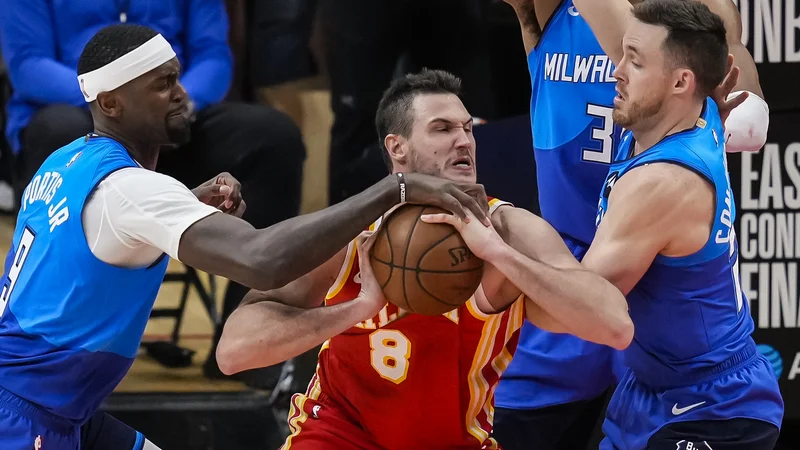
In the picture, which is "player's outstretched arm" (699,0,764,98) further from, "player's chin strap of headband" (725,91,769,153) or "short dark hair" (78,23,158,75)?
"short dark hair" (78,23,158,75)

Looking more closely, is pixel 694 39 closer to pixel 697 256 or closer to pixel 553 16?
pixel 697 256

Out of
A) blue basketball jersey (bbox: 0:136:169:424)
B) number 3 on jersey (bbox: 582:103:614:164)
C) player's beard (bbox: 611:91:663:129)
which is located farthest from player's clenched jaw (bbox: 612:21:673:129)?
blue basketball jersey (bbox: 0:136:169:424)

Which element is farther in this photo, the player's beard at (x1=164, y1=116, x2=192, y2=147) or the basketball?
the player's beard at (x1=164, y1=116, x2=192, y2=147)

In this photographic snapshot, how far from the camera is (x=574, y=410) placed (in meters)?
4.89

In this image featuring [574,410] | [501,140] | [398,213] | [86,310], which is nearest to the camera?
[398,213]

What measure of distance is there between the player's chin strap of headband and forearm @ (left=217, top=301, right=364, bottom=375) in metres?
1.63

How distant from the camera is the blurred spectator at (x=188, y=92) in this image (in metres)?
6.12

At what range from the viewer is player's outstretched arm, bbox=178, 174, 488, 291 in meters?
3.56

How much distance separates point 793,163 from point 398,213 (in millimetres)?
2954

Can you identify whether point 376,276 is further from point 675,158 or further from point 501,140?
point 501,140

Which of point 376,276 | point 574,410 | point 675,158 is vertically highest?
point 675,158

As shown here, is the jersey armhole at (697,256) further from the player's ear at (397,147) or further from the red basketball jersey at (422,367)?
the player's ear at (397,147)

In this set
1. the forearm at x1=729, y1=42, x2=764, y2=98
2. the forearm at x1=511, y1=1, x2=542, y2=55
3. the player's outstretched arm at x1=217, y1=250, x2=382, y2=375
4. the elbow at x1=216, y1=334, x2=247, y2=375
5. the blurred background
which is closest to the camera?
the player's outstretched arm at x1=217, y1=250, x2=382, y2=375

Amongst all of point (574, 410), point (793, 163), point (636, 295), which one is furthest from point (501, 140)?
point (636, 295)
